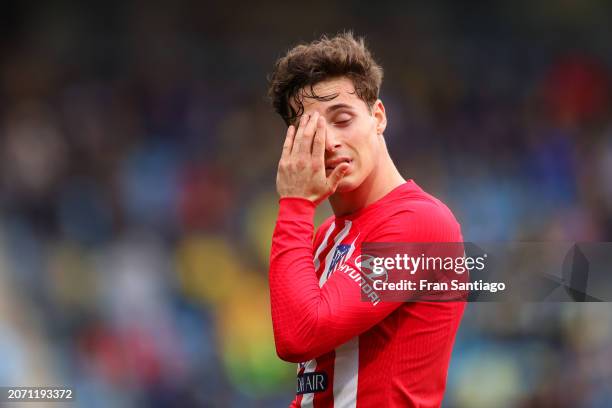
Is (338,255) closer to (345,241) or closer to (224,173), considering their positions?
(345,241)

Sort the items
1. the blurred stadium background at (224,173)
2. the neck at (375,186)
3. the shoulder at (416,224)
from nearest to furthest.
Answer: the shoulder at (416,224) < the neck at (375,186) < the blurred stadium background at (224,173)

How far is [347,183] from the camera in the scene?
2.45 metres

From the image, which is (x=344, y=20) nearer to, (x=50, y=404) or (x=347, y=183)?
(x=50, y=404)

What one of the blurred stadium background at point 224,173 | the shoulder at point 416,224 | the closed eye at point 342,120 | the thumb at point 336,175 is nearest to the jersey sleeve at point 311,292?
the shoulder at point 416,224

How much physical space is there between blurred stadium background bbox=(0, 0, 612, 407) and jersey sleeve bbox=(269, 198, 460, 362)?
3.52m

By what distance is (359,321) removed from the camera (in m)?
2.18

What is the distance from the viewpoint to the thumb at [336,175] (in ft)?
7.89

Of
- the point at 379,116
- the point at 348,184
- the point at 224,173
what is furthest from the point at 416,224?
the point at 224,173

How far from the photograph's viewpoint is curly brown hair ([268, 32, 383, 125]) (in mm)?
2533

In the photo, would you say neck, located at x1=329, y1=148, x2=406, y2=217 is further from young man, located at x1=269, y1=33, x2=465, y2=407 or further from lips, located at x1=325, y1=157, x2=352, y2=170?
lips, located at x1=325, y1=157, x2=352, y2=170

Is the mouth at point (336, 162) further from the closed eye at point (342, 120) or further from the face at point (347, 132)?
the closed eye at point (342, 120)

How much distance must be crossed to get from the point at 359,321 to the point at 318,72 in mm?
808

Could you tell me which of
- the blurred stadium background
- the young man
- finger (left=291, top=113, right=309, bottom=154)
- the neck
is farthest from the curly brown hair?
the blurred stadium background

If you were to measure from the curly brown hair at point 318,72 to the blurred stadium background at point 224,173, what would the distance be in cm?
341
